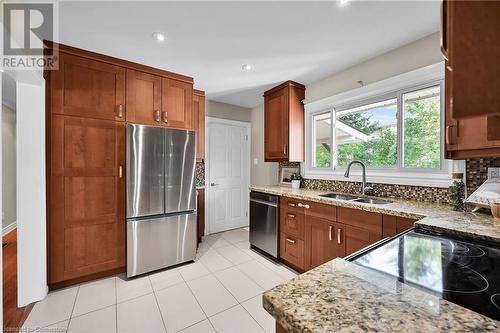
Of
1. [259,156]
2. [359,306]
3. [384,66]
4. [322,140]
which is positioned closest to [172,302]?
[359,306]

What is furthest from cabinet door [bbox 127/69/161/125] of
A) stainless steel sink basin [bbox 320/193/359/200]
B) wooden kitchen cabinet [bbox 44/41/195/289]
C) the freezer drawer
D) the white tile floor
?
stainless steel sink basin [bbox 320/193/359/200]

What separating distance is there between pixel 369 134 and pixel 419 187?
2.65ft

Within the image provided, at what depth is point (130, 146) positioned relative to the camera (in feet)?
7.45

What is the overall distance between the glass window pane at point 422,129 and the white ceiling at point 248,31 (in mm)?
562

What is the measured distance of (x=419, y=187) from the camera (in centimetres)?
208

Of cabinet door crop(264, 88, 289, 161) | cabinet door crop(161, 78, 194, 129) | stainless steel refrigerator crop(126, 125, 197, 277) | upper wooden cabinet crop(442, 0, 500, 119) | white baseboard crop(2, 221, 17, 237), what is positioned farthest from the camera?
white baseboard crop(2, 221, 17, 237)

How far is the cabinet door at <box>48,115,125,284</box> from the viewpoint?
2.10 meters

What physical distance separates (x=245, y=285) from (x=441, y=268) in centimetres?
186

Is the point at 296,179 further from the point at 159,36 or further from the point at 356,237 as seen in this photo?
the point at 159,36

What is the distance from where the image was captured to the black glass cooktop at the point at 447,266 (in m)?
0.58

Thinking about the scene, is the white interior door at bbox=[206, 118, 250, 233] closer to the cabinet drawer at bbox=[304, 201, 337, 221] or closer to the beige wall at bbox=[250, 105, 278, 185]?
the beige wall at bbox=[250, 105, 278, 185]

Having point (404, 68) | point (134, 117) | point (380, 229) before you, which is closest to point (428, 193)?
point (380, 229)

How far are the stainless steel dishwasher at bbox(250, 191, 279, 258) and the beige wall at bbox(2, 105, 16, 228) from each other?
420 centimetres

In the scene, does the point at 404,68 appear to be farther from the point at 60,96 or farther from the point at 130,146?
the point at 60,96
